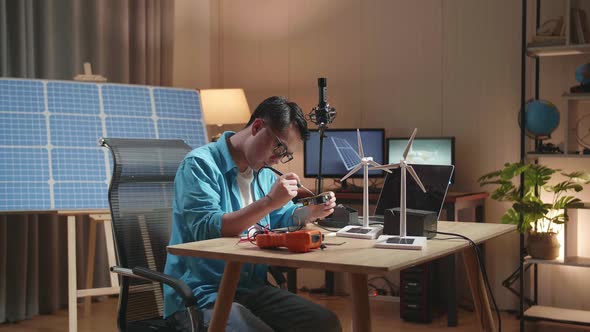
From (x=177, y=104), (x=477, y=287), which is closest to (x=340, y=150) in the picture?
(x=177, y=104)

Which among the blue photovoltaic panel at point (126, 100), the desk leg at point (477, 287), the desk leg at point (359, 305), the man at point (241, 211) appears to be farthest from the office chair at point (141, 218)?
the blue photovoltaic panel at point (126, 100)

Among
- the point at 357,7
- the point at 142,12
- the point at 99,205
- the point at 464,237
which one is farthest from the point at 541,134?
the point at 142,12

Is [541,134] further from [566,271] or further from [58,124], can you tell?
[58,124]

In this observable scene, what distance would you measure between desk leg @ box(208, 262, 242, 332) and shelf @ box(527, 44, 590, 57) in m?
2.54

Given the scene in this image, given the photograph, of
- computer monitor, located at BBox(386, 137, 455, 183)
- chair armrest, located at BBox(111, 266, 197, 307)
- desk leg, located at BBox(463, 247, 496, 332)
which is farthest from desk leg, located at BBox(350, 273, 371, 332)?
computer monitor, located at BBox(386, 137, 455, 183)

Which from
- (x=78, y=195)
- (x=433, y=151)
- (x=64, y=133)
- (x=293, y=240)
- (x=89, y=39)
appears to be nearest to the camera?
(x=293, y=240)

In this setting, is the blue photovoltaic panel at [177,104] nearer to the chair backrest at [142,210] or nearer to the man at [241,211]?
the chair backrest at [142,210]

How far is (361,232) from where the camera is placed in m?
2.11

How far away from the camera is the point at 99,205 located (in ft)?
11.4

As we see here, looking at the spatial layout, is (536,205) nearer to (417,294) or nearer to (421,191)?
(417,294)

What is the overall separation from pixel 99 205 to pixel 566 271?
2639 mm

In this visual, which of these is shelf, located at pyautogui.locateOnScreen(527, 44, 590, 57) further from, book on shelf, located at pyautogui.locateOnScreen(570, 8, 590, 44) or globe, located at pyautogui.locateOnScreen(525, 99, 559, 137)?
globe, located at pyautogui.locateOnScreen(525, 99, 559, 137)

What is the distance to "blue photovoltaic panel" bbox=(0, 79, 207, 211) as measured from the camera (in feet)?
11.1

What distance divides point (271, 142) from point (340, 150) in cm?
253
